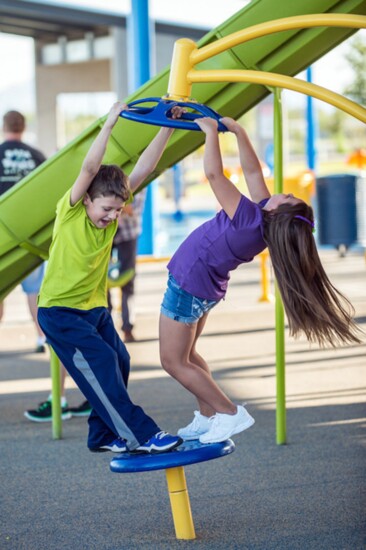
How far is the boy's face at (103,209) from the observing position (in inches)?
156

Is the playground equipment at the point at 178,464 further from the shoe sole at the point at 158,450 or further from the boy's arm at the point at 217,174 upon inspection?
the boy's arm at the point at 217,174

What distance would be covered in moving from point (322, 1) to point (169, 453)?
8.25ft

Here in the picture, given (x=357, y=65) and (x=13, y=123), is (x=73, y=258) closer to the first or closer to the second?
(x=13, y=123)

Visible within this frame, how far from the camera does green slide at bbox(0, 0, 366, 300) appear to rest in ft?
16.2

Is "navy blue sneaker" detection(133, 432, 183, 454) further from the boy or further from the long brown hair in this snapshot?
the long brown hair

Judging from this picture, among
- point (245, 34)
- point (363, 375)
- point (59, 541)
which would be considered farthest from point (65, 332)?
point (363, 375)

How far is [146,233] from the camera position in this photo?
15625mm

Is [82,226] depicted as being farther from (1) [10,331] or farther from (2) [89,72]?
(2) [89,72]

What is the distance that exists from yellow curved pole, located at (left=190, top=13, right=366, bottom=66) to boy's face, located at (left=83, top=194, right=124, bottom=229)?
2.16 ft

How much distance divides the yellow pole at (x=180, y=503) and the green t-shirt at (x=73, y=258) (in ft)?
2.63

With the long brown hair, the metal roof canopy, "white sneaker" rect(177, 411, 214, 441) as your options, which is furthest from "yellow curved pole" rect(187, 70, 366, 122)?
the metal roof canopy

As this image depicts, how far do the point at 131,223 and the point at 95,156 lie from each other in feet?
16.5

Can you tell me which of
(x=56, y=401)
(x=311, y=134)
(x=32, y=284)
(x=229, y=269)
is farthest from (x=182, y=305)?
(x=311, y=134)

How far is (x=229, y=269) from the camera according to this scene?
3.98 meters
